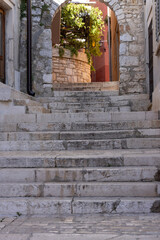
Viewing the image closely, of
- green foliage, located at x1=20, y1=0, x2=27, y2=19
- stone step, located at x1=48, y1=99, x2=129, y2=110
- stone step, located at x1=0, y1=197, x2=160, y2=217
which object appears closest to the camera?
stone step, located at x1=0, y1=197, x2=160, y2=217

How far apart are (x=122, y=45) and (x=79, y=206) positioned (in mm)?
6622

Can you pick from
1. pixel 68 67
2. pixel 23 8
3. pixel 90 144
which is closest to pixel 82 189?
pixel 90 144

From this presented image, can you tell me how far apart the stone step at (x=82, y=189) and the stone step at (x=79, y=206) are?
0.45ft

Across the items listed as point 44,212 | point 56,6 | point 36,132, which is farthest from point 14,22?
point 44,212

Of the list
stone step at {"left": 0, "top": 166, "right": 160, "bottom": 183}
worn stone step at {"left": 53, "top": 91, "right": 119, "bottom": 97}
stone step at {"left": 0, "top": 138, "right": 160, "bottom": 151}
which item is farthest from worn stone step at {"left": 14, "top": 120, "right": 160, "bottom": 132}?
worn stone step at {"left": 53, "top": 91, "right": 119, "bottom": 97}

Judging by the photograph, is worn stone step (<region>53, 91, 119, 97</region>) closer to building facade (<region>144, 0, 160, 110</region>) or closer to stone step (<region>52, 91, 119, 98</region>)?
stone step (<region>52, 91, 119, 98</region>)

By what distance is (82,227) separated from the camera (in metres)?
2.59

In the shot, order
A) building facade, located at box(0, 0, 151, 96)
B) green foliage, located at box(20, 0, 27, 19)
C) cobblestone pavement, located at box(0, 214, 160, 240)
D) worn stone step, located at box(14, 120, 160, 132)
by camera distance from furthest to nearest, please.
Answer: green foliage, located at box(20, 0, 27, 19) < building facade, located at box(0, 0, 151, 96) < worn stone step, located at box(14, 120, 160, 132) < cobblestone pavement, located at box(0, 214, 160, 240)

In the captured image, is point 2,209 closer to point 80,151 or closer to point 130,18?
point 80,151

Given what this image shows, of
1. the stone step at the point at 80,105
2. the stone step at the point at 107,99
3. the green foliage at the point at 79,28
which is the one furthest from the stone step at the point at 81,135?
the green foliage at the point at 79,28

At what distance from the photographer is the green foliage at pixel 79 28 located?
544 inches

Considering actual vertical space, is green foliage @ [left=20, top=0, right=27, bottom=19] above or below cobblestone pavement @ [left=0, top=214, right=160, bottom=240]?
above

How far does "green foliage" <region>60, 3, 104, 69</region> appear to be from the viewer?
13820mm

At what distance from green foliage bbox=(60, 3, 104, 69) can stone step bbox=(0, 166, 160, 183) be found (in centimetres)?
1076
